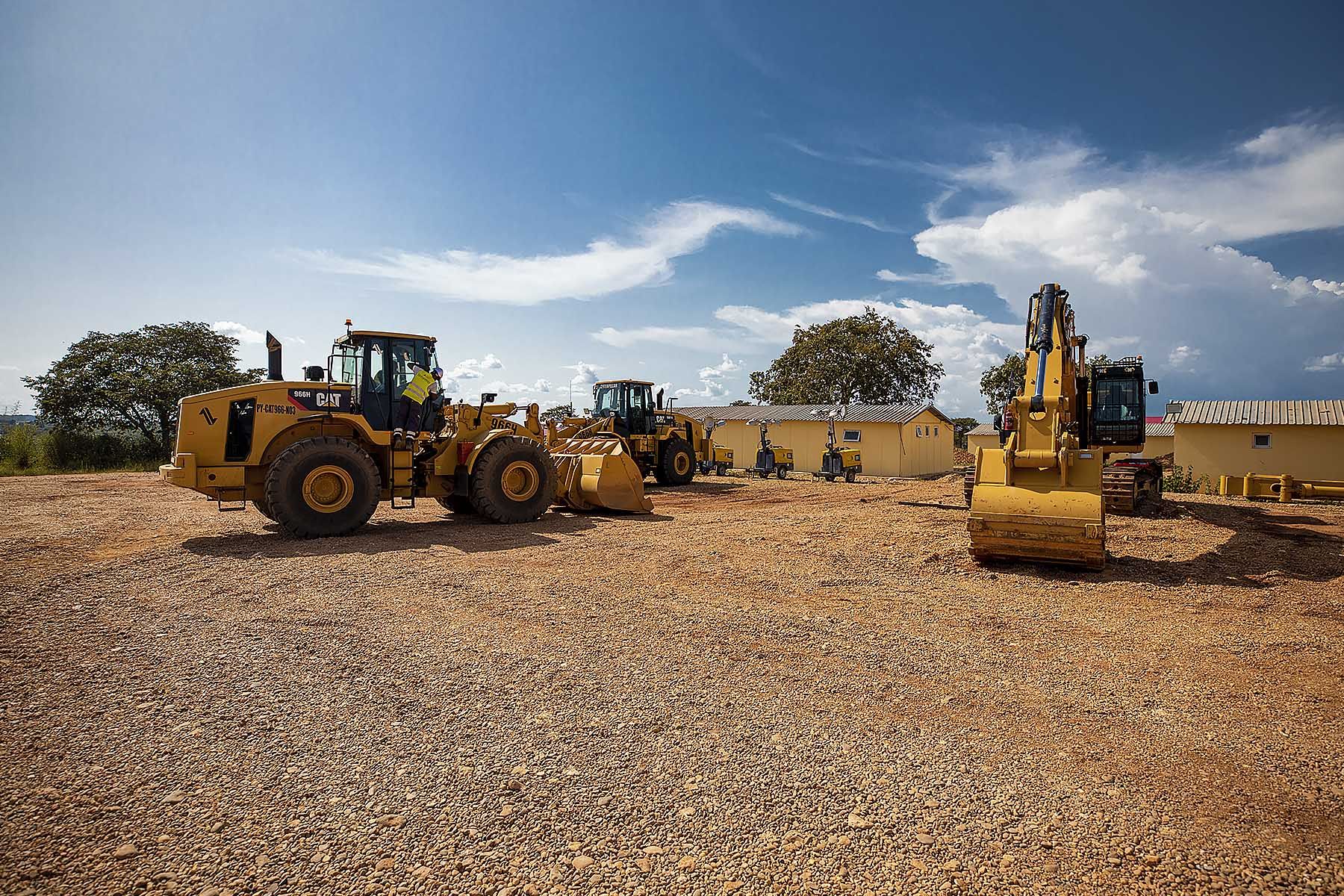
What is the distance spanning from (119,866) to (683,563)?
19.5 ft

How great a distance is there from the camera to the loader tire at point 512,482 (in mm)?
10961

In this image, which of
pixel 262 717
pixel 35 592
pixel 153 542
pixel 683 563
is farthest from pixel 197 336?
pixel 262 717

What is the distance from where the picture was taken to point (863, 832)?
2807 mm

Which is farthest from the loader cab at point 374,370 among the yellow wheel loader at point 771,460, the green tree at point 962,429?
the green tree at point 962,429

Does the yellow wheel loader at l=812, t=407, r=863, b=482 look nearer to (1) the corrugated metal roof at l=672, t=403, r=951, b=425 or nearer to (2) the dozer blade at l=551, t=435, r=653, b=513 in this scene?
(1) the corrugated metal roof at l=672, t=403, r=951, b=425

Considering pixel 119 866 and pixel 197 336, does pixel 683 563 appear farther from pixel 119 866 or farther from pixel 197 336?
pixel 197 336

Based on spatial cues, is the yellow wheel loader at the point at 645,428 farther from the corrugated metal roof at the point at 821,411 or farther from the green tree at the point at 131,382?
the green tree at the point at 131,382

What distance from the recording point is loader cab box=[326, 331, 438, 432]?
10.4m

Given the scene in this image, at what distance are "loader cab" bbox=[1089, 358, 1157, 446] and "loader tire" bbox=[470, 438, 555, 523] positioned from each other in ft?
31.7

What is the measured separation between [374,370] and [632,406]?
978 centimetres

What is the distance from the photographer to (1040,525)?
7.43 m

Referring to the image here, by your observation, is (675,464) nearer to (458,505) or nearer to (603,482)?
(603,482)

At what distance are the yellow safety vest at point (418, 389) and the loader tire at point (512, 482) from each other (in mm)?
1232

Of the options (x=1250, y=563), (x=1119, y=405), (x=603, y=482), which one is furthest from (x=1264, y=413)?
(x=603, y=482)
